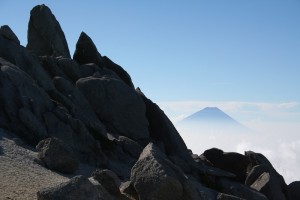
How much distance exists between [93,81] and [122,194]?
24084 mm

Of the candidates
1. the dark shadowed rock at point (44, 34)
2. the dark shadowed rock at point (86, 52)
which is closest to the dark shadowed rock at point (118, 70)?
the dark shadowed rock at point (86, 52)

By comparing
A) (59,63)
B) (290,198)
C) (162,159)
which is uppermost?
(59,63)

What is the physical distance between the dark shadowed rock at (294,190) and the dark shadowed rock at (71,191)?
35.6 metres

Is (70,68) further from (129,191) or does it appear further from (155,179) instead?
(155,179)

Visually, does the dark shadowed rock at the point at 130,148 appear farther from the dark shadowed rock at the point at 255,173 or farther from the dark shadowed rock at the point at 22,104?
the dark shadowed rock at the point at 255,173

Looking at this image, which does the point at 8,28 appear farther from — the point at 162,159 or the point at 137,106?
the point at 162,159

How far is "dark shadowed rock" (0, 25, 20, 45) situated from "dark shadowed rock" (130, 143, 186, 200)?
26535mm

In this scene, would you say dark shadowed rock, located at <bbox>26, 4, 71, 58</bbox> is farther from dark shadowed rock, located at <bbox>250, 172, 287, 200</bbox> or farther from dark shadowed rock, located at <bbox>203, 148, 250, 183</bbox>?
dark shadowed rock, located at <bbox>250, 172, 287, 200</bbox>

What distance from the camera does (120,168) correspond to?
115 ft

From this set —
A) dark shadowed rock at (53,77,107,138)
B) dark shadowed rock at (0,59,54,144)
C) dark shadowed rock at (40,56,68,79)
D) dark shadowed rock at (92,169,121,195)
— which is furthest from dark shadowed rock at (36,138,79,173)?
dark shadowed rock at (40,56,68,79)

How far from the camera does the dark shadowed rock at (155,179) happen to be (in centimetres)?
2194

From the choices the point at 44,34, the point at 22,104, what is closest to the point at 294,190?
the point at 22,104

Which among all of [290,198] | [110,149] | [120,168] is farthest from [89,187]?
[290,198]

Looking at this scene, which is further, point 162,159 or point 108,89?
point 108,89
